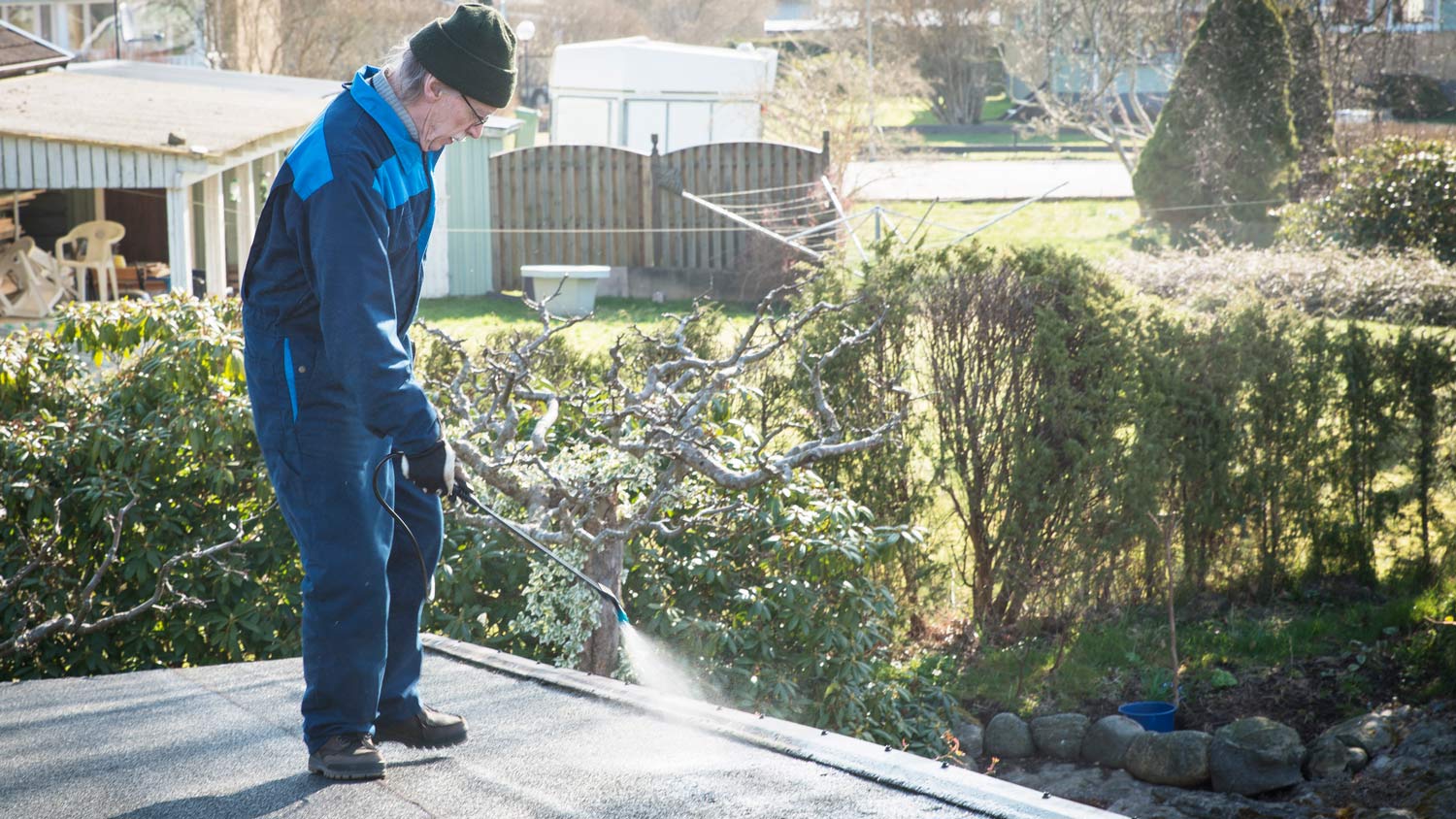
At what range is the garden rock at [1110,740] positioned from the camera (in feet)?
21.5

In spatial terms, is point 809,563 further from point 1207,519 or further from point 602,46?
point 602,46

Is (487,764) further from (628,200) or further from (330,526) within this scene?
(628,200)

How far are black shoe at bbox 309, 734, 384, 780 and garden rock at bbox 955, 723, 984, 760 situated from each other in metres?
4.03

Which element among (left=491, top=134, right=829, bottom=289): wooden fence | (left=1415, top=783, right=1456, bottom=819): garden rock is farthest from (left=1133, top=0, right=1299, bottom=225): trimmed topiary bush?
(left=1415, top=783, right=1456, bottom=819): garden rock

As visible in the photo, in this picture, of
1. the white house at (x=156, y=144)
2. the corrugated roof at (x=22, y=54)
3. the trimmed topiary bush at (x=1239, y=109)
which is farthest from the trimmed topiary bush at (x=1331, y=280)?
the corrugated roof at (x=22, y=54)

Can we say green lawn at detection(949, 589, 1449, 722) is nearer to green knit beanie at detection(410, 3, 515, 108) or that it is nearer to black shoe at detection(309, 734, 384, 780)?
black shoe at detection(309, 734, 384, 780)

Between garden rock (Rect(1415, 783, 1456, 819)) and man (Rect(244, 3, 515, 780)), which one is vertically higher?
man (Rect(244, 3, 515, 780))

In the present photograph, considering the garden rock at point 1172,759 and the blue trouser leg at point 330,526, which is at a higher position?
the blue trouser leg at point 330,526

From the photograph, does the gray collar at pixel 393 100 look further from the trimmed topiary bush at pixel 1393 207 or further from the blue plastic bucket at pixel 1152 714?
the trimmed topiary bush at pixel 1393 207

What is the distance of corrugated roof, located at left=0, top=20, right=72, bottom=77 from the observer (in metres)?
14.9

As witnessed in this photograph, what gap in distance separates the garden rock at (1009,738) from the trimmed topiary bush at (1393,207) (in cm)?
1025

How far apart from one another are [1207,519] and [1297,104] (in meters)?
14.0

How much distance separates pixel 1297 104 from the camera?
19.7 meters

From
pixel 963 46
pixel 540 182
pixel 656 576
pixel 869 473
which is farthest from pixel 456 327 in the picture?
pixel 963 46
